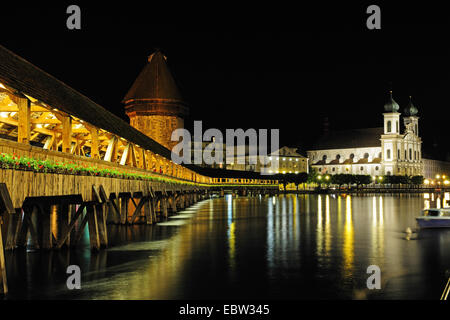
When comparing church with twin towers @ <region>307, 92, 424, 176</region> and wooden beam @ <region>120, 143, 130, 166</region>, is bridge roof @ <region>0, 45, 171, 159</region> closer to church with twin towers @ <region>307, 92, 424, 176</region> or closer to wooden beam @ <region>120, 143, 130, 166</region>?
wooden beam @ <region>120, 143, 130, 166</region>

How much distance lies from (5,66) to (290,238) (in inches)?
716

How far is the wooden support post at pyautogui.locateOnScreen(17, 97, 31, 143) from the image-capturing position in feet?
50.5

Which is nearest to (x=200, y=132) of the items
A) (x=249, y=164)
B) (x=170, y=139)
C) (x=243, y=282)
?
(x=249, y=164)

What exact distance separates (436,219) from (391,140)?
158594 millimetres

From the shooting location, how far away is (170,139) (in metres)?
77.8

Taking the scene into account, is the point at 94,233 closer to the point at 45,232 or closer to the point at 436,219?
the point at 45,232

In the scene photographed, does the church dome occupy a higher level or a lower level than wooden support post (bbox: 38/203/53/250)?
higher

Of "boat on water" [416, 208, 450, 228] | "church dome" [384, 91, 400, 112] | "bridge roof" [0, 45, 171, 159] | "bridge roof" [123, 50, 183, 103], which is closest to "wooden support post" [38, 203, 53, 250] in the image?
"bridge roof" [0, 45, 171, 159]

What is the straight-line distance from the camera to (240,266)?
65.6 feet

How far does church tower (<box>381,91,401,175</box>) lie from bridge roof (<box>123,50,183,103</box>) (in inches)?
4583

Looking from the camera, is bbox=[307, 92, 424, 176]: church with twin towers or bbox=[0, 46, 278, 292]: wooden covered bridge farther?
bbox=[307, 92, 424, 176]: church with twin towers

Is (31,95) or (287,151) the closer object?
(31,95)

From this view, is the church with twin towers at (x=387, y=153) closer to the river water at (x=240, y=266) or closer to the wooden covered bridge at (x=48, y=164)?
the river water at (x=240, y=266)
